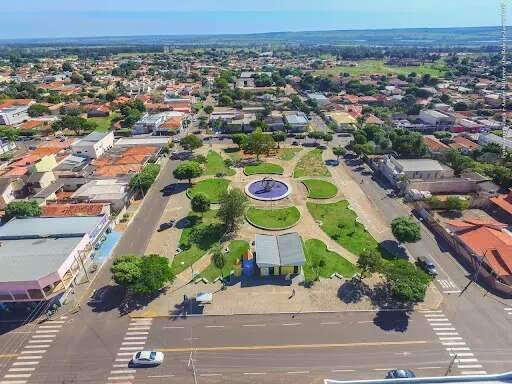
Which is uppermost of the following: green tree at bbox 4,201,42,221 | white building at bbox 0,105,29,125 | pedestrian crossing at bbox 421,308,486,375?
white building at bbox 0,105,29,125

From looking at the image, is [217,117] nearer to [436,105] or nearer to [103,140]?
[103,140]

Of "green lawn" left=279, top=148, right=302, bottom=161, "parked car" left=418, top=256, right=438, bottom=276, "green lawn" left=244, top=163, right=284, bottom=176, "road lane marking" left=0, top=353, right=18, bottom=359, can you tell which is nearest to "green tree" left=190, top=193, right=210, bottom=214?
"green lawn" left=244, top=163, right=284, bottom=176

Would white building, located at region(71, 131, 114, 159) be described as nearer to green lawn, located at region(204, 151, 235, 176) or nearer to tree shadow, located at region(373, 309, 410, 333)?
green lawn, located at region(204, 151, 235, 176)

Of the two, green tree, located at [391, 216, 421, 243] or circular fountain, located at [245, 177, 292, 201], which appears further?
circular fountain, located at [245, 177, 292, 201]

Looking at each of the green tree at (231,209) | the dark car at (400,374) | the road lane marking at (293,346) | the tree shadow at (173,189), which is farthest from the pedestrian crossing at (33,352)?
the dark car at (400,374)

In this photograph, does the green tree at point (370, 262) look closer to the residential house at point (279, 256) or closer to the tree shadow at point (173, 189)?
the residential house at point (279, 256)

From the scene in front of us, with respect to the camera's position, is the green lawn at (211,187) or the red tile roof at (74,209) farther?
the green lawn at (211,187)

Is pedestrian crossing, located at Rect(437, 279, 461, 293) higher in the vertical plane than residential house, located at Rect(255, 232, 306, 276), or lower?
lower
